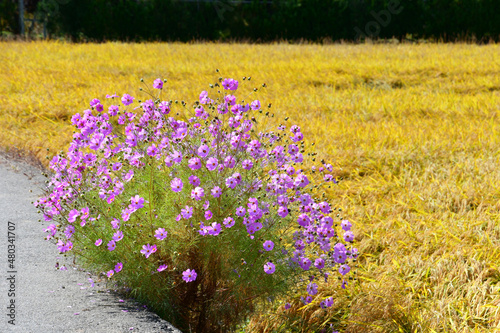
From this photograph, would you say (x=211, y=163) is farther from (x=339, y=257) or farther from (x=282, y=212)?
(x=339, y=257)

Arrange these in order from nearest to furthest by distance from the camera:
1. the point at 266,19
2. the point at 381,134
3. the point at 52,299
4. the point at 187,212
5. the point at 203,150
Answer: the point at 187,212, the point at 203,150, the point at 52,299, the point at 381,134, the point at 266,19

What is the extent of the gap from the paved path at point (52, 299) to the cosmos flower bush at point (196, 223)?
0.12m

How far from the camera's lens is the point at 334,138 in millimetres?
5195

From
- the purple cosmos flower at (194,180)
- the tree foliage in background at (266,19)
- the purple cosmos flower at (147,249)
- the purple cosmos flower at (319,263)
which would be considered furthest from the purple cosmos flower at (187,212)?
the tree foliage in background at (266,19)

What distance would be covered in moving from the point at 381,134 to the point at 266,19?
10.6 m

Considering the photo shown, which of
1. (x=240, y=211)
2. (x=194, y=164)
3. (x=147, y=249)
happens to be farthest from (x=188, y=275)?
(x=194, y=164)

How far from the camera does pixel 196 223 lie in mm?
2475

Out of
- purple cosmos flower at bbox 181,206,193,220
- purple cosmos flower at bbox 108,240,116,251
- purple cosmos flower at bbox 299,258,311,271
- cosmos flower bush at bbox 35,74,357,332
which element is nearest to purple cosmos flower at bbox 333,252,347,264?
cosmos flower bush at bbox 35,74,357,332

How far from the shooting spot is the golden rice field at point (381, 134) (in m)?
2.84

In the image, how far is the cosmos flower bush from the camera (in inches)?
97.2

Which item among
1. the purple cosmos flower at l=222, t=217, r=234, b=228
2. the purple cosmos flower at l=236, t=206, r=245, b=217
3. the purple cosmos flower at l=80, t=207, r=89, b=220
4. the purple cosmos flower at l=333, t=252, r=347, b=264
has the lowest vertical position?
the purple cosmos flower at l=333, t=252, r=347, b=264

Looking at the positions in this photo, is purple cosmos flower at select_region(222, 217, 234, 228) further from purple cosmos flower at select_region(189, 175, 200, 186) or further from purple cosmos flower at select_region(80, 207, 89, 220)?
purple cosmos flower at select_region(80, 207, 89, 220)

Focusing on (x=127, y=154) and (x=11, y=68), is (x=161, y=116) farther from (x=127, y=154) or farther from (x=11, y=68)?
(x=11, y=68)

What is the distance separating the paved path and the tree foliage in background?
12209mm
